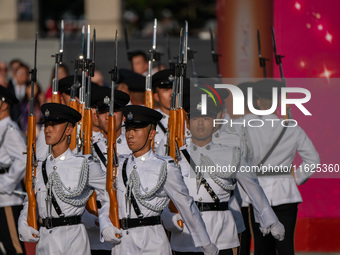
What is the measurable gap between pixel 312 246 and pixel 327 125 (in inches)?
54.3

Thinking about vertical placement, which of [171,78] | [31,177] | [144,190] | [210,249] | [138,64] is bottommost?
[210,249]

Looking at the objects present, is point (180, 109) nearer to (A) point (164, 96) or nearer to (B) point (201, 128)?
(B) point (201, 128)

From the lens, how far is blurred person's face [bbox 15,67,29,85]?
13.5 metres

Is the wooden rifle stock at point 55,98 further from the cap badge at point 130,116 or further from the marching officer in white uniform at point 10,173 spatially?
the cap badge at point 130,116

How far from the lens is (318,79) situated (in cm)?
1045

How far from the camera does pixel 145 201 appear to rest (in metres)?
6.52

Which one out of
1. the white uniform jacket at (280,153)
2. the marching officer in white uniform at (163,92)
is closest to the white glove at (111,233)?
the marching officer in white uniform at (163,92)

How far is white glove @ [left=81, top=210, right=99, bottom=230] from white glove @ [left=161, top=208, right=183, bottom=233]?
2.05 ft

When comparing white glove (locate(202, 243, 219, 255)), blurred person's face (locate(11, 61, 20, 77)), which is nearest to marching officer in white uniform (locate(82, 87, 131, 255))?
white glove (locate(202, 243, 219, 255))

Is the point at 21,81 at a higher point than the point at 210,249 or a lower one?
higher

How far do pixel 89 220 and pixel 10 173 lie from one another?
1899 mm

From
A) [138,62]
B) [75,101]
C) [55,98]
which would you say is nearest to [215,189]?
[75,101]

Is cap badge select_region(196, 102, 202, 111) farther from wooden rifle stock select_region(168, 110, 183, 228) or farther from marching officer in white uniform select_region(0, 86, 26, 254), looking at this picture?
marching officer in white uniform select_region(0, 86, 26, 254)

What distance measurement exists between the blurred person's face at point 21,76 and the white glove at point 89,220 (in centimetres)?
631
